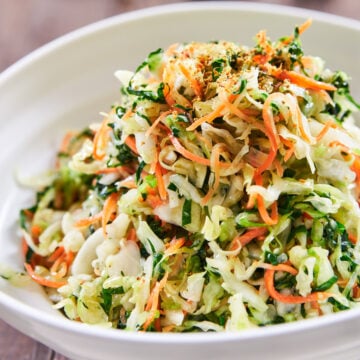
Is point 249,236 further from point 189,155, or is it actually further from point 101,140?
point 101,140

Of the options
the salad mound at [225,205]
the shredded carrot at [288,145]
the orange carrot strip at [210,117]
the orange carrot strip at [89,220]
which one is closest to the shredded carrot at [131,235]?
the salad mound at [225,205]

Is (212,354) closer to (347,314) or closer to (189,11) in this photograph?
(347,314)

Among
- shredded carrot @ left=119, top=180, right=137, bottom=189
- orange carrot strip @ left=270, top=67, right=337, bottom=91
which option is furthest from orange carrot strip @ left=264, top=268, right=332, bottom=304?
orange carrot strip @ left=270, top=67, right=337, bottom=91

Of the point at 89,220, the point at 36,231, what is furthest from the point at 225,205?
the point at 36,231

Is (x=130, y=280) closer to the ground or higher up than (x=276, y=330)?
closer to the ground

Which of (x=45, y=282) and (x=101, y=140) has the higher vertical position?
(x=101, y=140)

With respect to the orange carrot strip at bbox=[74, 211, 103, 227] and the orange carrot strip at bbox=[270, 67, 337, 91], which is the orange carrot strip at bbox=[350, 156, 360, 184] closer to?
the orange carrot strip at bbox=[270, 67, 337, 91]

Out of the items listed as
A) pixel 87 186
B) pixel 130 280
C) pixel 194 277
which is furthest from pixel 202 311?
pixel 87 186
